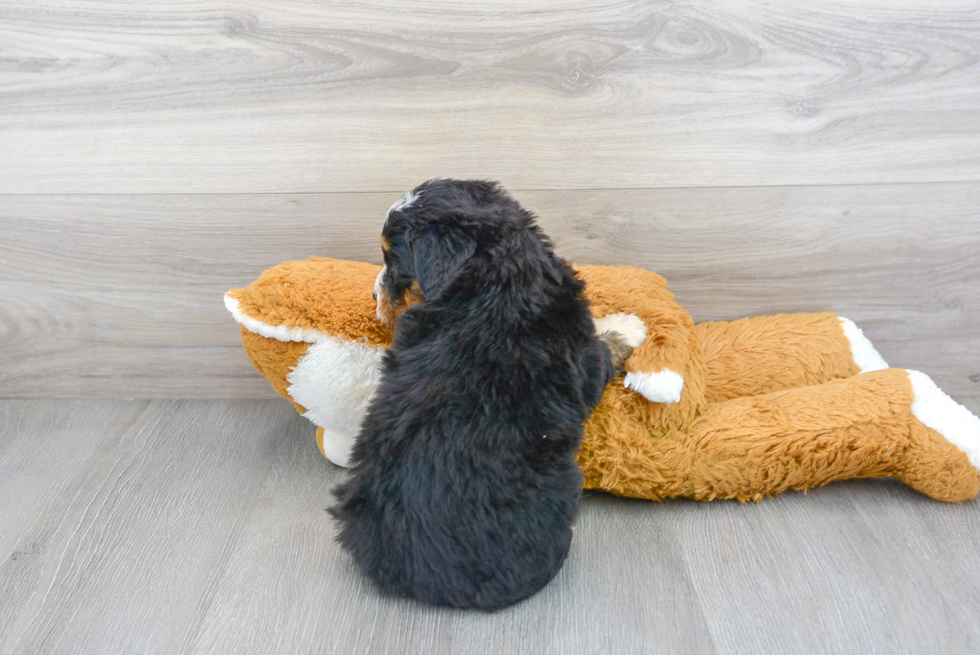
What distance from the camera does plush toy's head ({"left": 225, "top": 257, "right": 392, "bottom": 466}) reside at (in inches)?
43.8

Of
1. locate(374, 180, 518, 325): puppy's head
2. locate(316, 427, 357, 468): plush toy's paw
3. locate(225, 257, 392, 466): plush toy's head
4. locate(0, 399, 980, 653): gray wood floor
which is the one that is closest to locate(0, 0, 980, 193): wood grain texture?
locate(225, 257, 392, 466): plush toy's head

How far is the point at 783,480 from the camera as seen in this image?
109 centimetres

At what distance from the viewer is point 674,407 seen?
1081 mm

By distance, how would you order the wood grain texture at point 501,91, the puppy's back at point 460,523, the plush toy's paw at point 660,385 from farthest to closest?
the wood grain texture at point 501,91, the plush toy's paw at point 660,385, the puppy's back at point 460,523

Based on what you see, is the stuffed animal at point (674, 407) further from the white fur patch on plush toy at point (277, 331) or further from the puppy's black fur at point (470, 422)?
the puppy's black fur at point (470, 422)

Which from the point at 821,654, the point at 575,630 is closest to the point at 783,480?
the point at 821,654

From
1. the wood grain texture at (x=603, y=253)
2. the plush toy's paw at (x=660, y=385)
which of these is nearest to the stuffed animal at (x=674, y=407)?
the plush toy's paw at (x=660, y=385)

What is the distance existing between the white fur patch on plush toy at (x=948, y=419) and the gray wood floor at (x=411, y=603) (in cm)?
11

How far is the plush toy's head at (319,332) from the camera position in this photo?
111 cm

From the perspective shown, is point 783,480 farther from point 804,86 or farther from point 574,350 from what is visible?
point 804,86

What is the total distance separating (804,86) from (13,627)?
1.48 m

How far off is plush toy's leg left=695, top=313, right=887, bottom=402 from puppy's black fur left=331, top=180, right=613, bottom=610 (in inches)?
16.3

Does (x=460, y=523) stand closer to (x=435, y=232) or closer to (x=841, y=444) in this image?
(x=435, y=232)

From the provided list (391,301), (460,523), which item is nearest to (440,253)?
(391,301)
